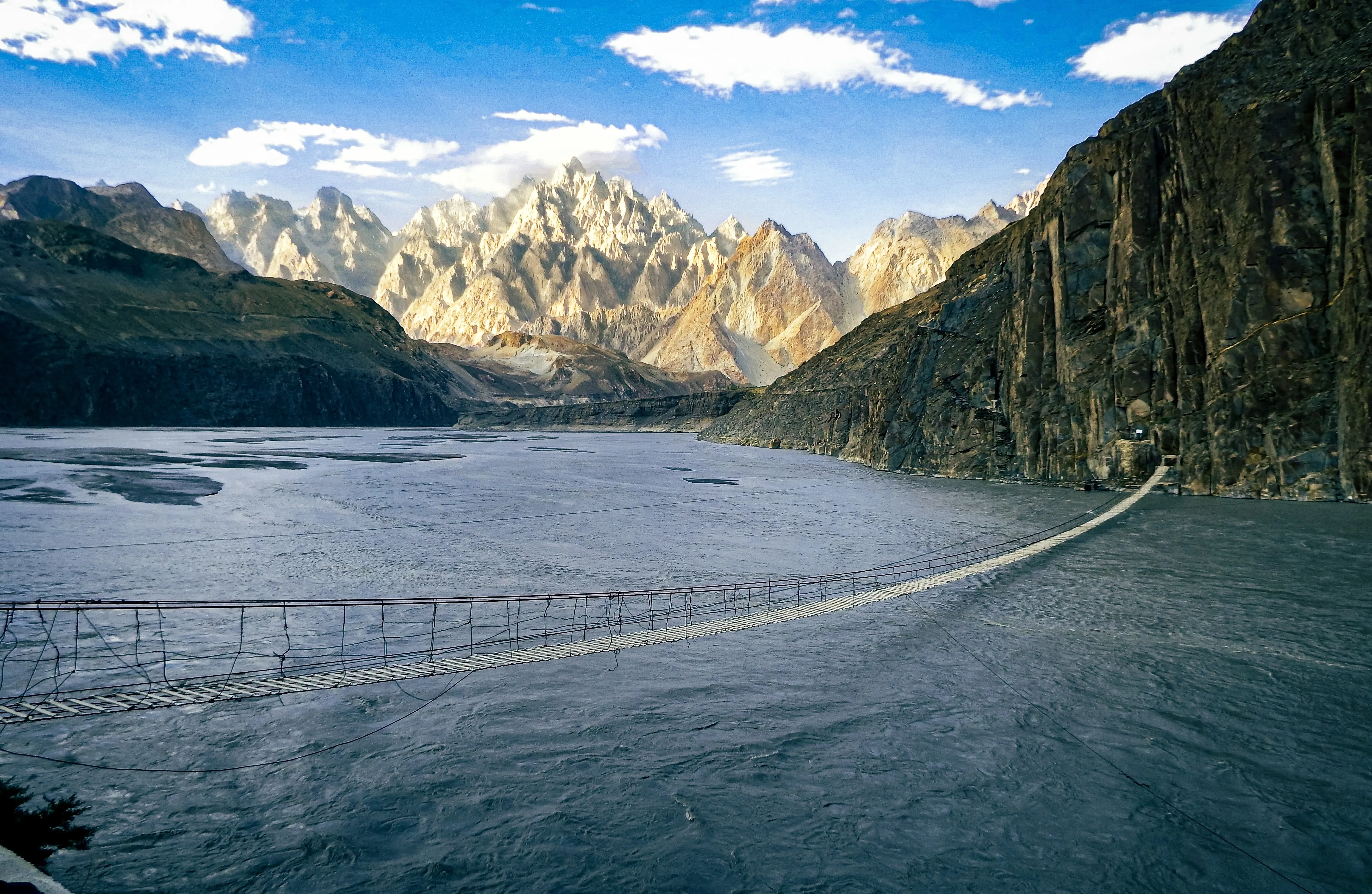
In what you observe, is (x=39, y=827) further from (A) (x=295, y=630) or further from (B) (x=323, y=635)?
(A) (x=295, y=630)

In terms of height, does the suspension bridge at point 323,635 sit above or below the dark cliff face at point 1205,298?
below

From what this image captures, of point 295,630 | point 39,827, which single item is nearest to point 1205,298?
point 295,630

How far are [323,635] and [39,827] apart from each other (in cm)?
1286

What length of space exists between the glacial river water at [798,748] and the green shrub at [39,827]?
39 cm

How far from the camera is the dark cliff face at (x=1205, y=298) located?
5494 cm

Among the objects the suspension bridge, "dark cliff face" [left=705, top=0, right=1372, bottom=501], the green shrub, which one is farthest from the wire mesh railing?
"dark cliff face" [left=705, top=0, right=1372, bottom=501]

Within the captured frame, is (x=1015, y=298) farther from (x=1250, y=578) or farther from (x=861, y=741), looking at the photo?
(x=861, y=741)

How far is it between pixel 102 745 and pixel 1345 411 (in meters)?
69.3

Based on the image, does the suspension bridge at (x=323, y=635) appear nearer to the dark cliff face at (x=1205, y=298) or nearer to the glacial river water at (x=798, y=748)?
the glacial river water at (x=798, y=748)

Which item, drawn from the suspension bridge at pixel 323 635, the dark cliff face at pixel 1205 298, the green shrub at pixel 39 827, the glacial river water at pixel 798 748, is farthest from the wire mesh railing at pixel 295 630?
the dark cliff face at pixel 1205 298

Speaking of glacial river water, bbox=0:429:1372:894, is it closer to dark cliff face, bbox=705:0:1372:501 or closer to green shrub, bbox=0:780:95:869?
green shrub, bbox=0:780:95:869

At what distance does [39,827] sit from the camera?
14234mm

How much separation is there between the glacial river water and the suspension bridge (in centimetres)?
80

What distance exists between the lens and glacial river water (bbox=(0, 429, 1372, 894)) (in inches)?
527
